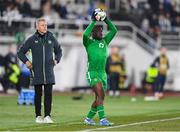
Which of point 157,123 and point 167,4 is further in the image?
point 167,4

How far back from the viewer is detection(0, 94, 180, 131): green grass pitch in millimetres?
17672

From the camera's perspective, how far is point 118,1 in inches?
1654

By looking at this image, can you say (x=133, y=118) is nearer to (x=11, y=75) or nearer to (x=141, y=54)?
(x=11, y=75)

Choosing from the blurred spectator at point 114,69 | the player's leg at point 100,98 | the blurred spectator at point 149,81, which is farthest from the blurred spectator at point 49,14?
the player's leg at point 100,98

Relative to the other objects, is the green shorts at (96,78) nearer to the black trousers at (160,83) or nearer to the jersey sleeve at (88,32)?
the jersey sleeve at (88,32)

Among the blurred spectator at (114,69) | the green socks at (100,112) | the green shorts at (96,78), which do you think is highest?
the green shorts at (96,78)

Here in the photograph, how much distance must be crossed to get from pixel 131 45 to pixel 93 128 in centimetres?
2128

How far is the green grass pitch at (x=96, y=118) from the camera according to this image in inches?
696

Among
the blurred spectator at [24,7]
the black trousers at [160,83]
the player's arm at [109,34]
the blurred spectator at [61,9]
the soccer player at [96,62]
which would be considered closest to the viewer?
the soccer player at [96,62]

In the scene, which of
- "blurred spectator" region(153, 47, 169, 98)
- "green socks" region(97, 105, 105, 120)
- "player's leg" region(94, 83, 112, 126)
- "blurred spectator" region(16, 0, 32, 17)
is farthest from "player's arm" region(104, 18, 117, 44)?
"blurred spectator" region(16, 0, 32, 17)

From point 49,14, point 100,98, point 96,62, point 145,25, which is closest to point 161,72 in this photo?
point 49,14

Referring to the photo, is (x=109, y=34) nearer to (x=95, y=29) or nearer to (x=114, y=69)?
(x=95, y=29)

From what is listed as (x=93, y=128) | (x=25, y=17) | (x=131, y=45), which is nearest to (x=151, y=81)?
(x=131, y=45)

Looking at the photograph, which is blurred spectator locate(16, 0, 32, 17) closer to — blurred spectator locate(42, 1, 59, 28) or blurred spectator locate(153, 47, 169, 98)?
blurred spectator locate(42, 1, 59, 28)
